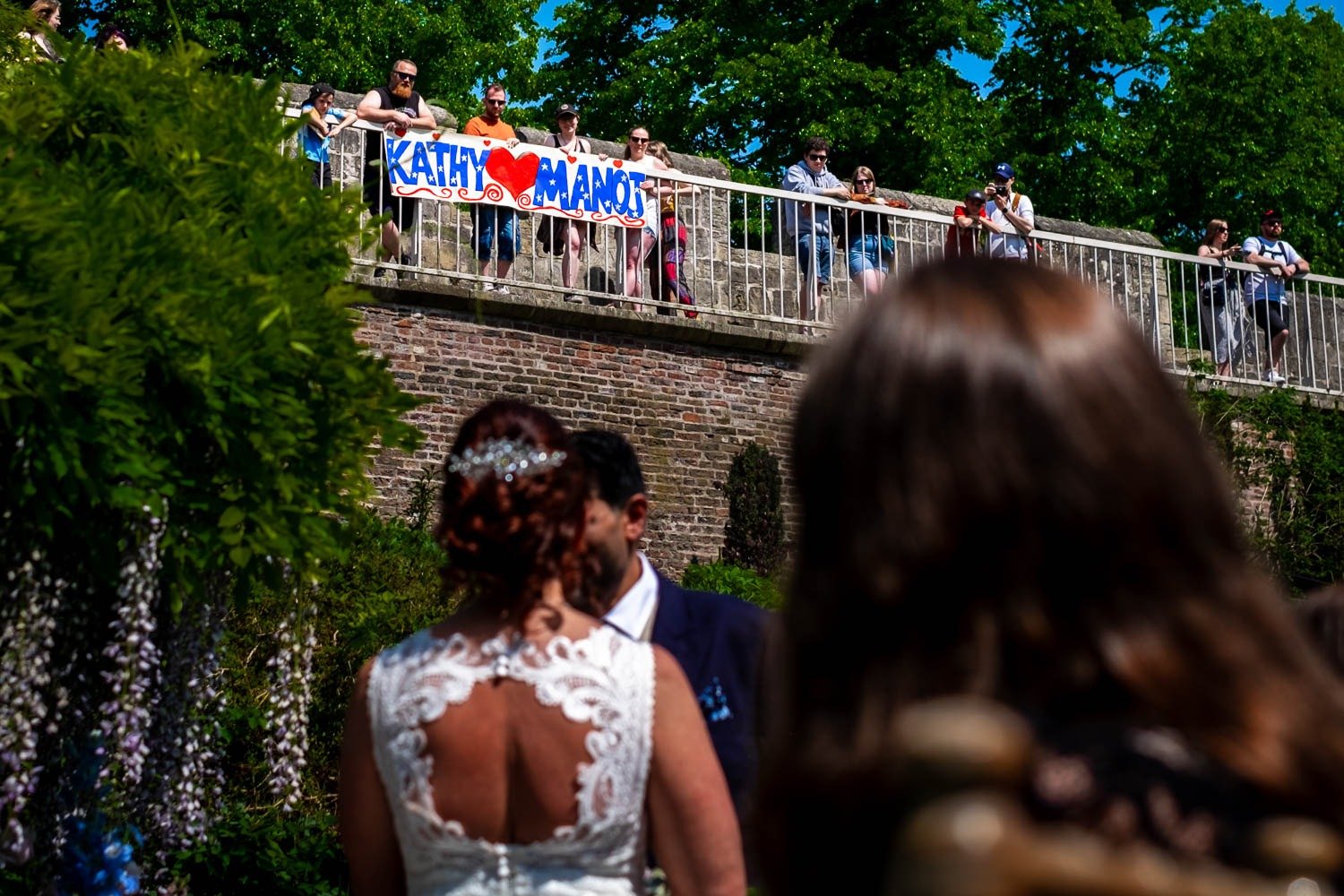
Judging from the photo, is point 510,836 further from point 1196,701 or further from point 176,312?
point 176,312

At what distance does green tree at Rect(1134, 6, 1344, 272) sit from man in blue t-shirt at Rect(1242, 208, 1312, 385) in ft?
27.0

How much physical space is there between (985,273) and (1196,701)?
416mm

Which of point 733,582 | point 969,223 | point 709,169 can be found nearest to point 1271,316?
point 969,223

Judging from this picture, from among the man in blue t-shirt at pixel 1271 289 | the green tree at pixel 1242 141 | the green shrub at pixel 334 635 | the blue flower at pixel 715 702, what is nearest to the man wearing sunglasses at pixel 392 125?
the green shrub at pixel 334 635

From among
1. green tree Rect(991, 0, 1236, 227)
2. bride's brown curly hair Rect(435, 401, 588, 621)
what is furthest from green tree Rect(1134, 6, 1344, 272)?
bride's brown curly hair Rect(435, 401, 588, 621)

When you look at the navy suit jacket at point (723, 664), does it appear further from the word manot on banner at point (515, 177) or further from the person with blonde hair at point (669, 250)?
the person with blonde hair at point (669, 250)

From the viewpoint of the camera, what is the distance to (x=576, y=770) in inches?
123

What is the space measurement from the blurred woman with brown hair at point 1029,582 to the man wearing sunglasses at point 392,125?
1200cm

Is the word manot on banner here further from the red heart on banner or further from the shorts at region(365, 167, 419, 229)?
the shorts at region(365, 167, 419, 229)

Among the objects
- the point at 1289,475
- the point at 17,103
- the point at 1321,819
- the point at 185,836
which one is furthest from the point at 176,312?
the point at 1289,475

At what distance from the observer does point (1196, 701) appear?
4.59ft

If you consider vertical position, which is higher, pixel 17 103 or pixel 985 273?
pixel 17 103

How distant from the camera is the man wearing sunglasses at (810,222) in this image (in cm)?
1503

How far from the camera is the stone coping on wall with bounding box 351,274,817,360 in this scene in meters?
13.5
